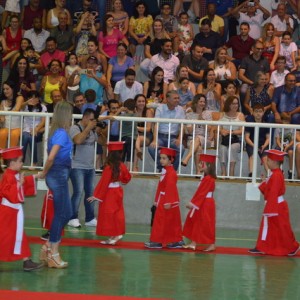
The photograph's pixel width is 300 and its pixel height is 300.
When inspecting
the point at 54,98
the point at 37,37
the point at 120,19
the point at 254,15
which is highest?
the point at 254,15

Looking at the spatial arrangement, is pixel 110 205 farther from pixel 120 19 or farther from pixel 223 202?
pixel 120 19

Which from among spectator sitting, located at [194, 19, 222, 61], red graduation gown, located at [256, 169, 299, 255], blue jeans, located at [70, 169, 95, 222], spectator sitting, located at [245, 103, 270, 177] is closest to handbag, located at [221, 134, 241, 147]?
spectator sitting, located at [245, 103, 270, 177]

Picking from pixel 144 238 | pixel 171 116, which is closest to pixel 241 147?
pixel 171 116

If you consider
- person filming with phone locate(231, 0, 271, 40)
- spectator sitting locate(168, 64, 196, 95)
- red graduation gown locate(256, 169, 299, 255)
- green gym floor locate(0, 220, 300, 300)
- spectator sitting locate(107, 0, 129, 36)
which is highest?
person filming with phone locate(231, 0, 271, 40)

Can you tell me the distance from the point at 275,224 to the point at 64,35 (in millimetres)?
8609

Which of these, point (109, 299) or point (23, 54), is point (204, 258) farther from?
point (23, 54)

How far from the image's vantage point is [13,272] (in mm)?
12516

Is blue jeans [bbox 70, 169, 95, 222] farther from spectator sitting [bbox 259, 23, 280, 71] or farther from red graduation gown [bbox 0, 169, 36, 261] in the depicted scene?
spectator sitting [bbox 259, 23, 280, 71]

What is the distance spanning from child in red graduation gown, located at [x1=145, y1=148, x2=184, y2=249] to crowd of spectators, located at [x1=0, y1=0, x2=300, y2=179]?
7.64ft

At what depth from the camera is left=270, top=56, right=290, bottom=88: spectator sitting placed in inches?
808

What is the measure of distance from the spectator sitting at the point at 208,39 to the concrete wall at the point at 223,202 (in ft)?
15.5

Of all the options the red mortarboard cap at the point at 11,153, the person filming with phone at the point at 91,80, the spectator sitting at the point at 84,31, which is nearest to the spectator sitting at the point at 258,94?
the person filming with phone at the point at 91,80

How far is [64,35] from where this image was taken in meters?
22.0

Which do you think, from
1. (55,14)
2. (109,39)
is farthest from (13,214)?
(55,14)
